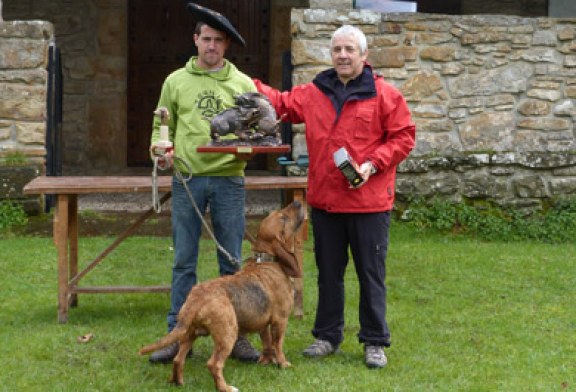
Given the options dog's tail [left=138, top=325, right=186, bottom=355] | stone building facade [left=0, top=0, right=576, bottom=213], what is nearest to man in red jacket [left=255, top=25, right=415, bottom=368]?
dog's tail [left=138, top=325, right=186, bottom=355]

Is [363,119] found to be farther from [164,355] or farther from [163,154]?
[164,355]

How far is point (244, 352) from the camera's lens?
16.8 feet

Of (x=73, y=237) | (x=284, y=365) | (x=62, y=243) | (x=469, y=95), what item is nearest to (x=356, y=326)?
(x=284, y=365)

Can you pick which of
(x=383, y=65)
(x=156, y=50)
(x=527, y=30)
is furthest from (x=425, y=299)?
(x=156, y=50)

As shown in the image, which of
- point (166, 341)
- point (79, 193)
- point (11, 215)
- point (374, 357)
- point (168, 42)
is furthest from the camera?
point (168, 42)

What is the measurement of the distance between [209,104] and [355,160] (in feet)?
2.82

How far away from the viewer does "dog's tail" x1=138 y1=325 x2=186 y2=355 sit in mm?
4348

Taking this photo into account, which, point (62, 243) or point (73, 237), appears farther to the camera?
point (73, 237)

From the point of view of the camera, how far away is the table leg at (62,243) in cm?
589

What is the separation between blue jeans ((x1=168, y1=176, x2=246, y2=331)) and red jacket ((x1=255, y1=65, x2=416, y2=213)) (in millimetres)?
481

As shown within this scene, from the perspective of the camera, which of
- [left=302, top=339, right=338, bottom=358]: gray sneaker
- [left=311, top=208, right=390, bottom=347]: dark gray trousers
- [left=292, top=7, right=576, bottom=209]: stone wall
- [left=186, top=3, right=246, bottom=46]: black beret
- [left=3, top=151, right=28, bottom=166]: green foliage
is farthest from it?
[left=292, top=7, right=576, bottom=209]: stone wall

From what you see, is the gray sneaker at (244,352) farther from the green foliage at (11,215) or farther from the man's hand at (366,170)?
the green foliage at (11,215)

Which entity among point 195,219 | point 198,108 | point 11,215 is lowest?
point 11,215

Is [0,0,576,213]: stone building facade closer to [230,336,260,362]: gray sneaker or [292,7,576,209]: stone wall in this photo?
[292,7,576,209]: stone wall
